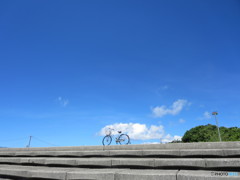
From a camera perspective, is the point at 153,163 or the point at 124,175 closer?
the point at 124,175

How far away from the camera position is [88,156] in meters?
5.13

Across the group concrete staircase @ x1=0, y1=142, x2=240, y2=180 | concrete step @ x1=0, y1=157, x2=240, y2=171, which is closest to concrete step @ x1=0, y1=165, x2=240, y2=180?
concrete staircase @ x1=0, y1=142, x2=240, y2=180

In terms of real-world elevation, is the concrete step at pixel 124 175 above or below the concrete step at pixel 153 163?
below

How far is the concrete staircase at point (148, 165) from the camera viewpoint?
123 inches

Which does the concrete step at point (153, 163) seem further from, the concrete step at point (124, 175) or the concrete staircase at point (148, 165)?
the concrete step at point (124, 175)

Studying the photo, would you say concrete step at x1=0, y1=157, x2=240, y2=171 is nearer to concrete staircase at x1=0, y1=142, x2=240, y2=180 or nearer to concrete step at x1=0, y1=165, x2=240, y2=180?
concrete staircase at x1=0, y1=142, x2=240, y2=180

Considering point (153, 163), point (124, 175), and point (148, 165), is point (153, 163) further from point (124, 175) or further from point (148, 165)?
point (124, 175)

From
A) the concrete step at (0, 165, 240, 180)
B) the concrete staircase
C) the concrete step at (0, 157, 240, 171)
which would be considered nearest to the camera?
the concrete step at (0, 165, 240, 180)

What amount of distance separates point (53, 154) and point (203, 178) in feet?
15.3

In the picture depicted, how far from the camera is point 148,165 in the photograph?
3879mm

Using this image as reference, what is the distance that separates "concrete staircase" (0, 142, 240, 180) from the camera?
3.13 meters

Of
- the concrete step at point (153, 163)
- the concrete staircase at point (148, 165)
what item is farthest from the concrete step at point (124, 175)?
the concrete step at point (153, 163)

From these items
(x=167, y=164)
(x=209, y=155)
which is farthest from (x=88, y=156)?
(x=209, y=155)

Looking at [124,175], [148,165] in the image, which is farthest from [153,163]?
[124,175]
